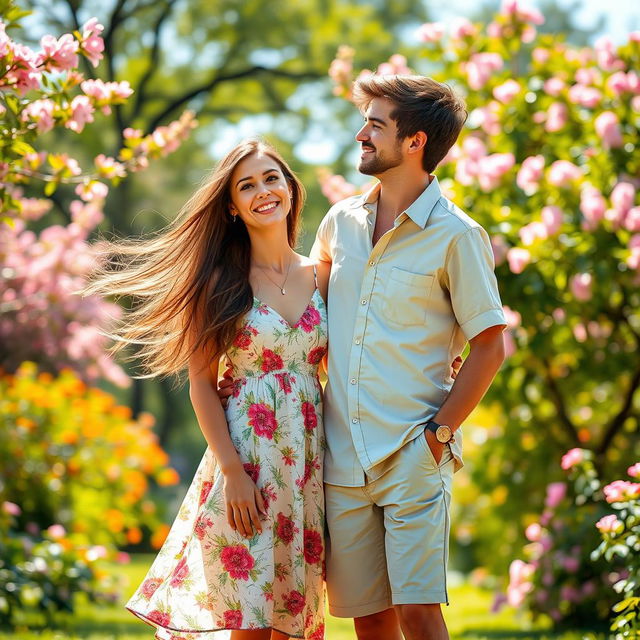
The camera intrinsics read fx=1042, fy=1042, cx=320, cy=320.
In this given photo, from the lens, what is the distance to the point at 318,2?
1773 cm

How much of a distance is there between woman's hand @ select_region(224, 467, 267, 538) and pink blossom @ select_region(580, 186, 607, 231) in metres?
2.65

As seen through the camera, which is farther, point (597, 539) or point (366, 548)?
point (597, 539)

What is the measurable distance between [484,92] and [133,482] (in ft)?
13.5

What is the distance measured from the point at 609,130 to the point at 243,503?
3.13m

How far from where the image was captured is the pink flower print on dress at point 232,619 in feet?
10.7

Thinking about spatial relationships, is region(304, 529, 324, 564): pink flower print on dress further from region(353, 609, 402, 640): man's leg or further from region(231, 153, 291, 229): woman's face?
region(231, 153, 291, 229): woman's face

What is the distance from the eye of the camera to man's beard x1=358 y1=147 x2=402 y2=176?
340 cm

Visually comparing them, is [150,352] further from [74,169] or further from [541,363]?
[541,363]

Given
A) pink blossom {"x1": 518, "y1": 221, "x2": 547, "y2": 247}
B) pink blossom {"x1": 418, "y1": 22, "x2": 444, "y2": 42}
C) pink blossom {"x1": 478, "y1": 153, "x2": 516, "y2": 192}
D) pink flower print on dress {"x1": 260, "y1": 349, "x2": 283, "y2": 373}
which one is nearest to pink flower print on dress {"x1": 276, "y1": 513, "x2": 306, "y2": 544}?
pink flower print on dress {"x1": 260, "y1": 349, "x2": 283, "y2": 373}

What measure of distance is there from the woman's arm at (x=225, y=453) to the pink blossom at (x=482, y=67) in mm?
3091

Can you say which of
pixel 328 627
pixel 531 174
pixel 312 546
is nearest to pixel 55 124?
pixel 312 546

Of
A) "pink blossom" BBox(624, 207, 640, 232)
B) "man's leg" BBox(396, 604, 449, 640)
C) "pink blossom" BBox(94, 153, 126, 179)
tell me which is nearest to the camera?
"man's leg" BBox(396, 604, 449, 640)

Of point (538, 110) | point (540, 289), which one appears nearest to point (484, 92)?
point (538, 110)

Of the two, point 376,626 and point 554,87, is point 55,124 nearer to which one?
point 376,626
